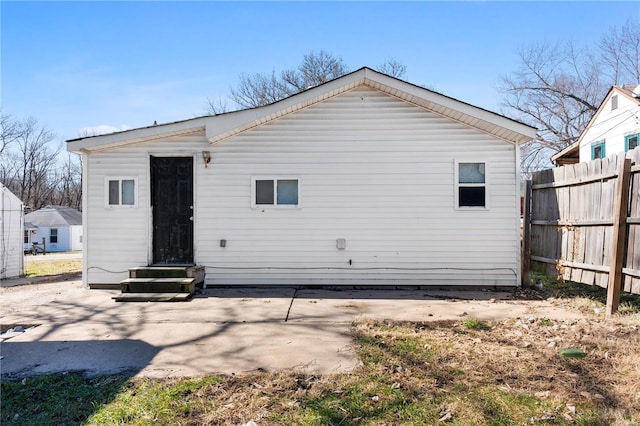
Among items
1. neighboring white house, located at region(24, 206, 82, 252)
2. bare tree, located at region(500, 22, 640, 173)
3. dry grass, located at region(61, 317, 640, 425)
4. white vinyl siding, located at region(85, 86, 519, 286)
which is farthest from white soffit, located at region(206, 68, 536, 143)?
neighboring white house, located at region(24, 206, 82, 252)

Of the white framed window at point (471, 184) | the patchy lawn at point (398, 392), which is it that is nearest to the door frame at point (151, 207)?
the patchy lawn at point (398, 392)

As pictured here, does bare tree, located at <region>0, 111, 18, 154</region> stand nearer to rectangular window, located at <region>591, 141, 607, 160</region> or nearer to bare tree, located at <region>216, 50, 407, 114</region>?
bare tree, located at <region>216, 50, 407, 114</region>

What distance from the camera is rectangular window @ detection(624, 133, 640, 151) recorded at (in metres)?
13.1

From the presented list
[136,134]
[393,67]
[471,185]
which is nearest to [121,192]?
[136,134]

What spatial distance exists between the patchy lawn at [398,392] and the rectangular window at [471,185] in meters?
3.89

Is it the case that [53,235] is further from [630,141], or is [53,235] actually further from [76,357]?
[630,141]

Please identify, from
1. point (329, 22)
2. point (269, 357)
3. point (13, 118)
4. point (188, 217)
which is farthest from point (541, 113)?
point (13, 118)

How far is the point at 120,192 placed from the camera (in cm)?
817

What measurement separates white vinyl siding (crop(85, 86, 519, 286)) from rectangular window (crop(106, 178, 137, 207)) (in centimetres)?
15

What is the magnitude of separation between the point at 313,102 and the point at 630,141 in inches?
458

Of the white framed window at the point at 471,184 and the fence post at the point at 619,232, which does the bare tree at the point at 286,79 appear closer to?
the white framed window at the point at 471,184

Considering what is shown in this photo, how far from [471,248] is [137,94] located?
1303 cm

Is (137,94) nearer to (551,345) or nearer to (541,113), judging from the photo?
(551,345)

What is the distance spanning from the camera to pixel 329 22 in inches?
382
